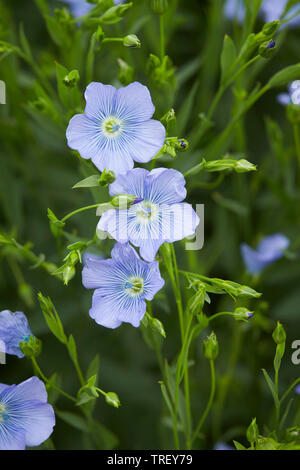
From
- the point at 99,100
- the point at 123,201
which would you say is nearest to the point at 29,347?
the point at 123,201

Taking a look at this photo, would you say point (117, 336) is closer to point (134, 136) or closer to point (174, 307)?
point (174, 307)

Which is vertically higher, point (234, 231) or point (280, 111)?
point (280, 111)

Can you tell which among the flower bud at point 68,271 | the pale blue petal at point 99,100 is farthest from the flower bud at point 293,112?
the flower bud at point 68,271

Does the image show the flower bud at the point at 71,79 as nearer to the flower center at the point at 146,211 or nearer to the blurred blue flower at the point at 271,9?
the flower center at the point at 146,211

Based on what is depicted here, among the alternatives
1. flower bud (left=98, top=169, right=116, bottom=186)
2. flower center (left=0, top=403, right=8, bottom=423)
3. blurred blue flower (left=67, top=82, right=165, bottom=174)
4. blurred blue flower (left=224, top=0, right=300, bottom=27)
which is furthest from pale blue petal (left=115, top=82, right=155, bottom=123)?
blurred blue flower (left=224, top=0, right=300, bottom=27)

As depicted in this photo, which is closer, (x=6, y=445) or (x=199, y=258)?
(x=6, y=445)

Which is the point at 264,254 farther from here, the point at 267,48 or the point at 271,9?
the point at 271,9

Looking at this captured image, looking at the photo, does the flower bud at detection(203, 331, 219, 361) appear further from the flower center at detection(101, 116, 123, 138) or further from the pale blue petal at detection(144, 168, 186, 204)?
the flower center at detection(101, 116, 123, 138)

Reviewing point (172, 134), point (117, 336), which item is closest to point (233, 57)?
point (172, 134)

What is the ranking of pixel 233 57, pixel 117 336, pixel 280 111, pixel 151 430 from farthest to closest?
pixel 280 111
pixel 117 336
pixel 151 430
pixel 233 57
